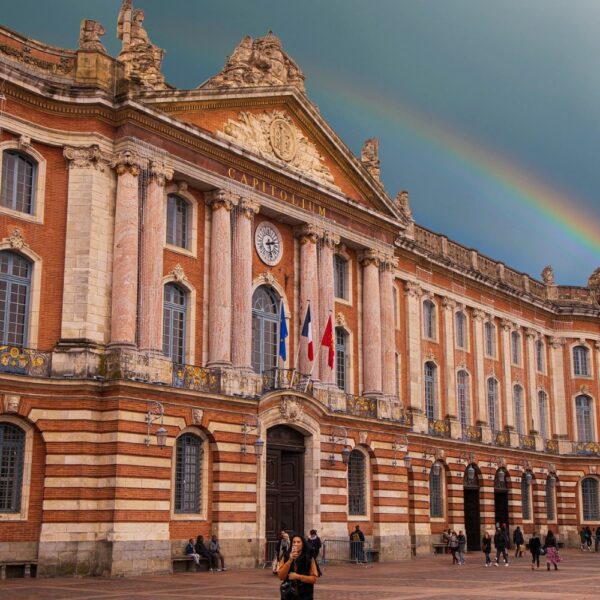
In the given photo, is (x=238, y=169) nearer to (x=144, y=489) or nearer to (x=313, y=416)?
(x=313, y=416)

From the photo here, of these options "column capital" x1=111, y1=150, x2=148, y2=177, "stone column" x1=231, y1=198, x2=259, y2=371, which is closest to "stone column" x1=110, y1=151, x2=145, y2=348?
"column capital" x1=111, y1=150, x2=148, y2=177

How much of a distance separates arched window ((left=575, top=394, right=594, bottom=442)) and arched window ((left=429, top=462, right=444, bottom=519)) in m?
15.9

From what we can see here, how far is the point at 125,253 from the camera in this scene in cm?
2972

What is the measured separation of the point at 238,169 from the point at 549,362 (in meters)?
31.9

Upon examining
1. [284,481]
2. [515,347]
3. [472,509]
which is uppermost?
[515,347]

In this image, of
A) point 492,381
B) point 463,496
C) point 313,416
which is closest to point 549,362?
point 492,381

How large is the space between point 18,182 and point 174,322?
23.0 feet

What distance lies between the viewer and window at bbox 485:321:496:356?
175 ft

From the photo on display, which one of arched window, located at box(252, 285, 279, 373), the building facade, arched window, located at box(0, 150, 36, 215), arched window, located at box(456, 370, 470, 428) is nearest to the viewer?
the building facade

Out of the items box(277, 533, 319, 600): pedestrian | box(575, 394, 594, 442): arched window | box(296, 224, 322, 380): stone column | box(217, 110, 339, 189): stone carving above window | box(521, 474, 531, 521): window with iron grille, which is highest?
box(217, 110, 339, 189): stone carving above window

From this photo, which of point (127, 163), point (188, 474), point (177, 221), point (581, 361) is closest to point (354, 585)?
point (188, 474)

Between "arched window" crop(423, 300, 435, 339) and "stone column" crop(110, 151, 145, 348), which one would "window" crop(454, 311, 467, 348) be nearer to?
→ "arched window" crop(423, 300, 435, 339)

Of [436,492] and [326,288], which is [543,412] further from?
[326,288]

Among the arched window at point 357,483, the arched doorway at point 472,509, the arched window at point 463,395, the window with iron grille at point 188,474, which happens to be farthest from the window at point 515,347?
the window with iron grille at point 188,474
